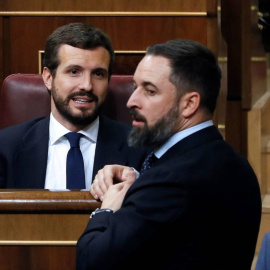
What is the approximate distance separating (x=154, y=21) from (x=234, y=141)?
50cm

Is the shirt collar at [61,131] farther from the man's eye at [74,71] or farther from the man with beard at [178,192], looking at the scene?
the man with beard at [178,192]

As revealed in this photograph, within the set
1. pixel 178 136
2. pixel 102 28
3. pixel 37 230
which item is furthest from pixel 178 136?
pixel 102 28

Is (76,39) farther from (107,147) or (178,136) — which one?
(178,136)

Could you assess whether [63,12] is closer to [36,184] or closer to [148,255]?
[36,184]

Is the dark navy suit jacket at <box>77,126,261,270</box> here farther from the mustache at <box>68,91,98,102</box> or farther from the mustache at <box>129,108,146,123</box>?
the mustache at <box>68,91,98,102</box>

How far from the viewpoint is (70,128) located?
1439 mm

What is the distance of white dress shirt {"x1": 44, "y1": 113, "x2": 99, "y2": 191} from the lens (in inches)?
55.3

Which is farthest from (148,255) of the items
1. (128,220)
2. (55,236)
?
(55,236)

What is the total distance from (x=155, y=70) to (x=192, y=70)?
0.04m

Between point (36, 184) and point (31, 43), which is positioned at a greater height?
point (31, 43)

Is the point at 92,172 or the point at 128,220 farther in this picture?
the point at 92,172

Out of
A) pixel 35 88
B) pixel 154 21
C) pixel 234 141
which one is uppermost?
pixel 154 21

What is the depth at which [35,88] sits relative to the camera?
154 cm

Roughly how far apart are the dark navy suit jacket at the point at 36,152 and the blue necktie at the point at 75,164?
26mm
